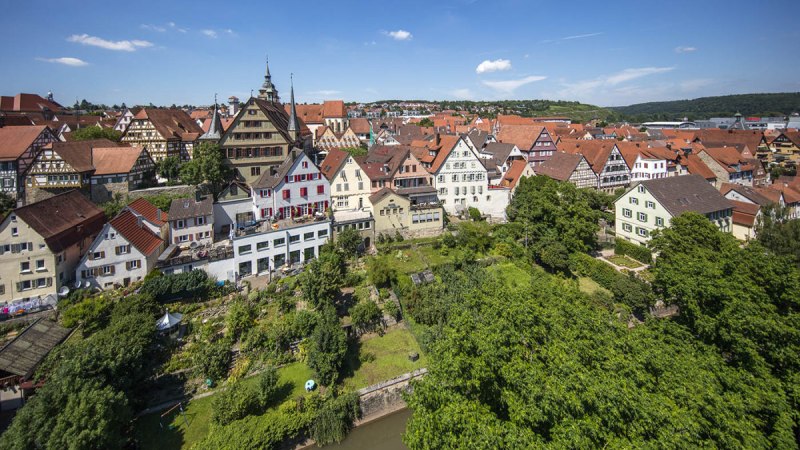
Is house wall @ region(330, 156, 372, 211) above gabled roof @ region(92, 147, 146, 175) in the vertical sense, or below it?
below

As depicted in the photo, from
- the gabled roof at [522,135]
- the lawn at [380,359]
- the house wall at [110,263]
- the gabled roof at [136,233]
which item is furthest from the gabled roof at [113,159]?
the gabled roof at [522,135]

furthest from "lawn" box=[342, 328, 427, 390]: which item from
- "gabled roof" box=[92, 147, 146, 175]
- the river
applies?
"gabled roof" box=[92, 147, 146, 175]

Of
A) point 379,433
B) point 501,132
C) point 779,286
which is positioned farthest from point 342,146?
point 779,286

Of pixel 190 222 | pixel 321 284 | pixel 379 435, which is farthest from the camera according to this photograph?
pixel 190 222

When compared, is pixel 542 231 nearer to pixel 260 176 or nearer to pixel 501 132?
pixel 260 176

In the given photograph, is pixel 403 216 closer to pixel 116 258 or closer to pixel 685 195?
pixel 116 258

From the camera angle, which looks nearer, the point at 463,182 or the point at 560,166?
the point at 463,182

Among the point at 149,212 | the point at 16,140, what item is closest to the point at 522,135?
the point at 149,212

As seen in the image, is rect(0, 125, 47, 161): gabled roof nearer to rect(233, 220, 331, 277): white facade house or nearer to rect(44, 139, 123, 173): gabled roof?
rect(44, 139, 123, 173): gabled roof
